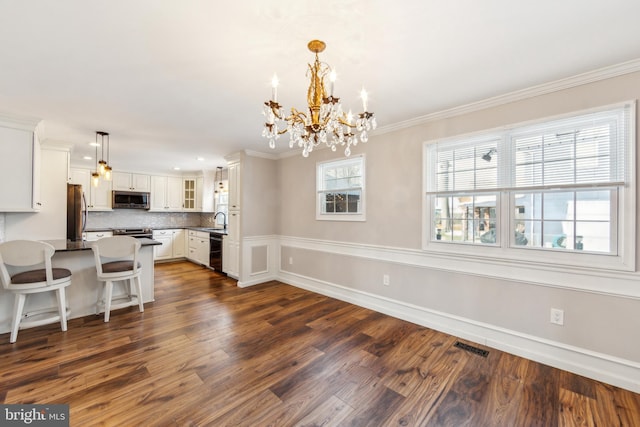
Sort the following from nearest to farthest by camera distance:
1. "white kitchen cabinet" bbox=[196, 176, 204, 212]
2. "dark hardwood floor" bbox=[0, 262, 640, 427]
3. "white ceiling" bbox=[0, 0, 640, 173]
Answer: "white ceiling" bbox=[0, 0, 640, 173] → "dark hardwood floor" bbox=[0, 262, 640, 427] → "white kitchen cabinet" bbox=[196, 176, 204, 212]

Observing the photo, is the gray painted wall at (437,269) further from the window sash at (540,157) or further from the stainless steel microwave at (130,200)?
the stainless steel microwave at (130,200)

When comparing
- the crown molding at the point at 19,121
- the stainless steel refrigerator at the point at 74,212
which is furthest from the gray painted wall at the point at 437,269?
the stainless steel refrigerator at the point at 74,212

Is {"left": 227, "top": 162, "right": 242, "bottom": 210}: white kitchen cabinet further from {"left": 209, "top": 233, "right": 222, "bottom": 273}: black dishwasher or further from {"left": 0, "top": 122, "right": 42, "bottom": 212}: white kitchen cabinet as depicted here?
{"left": 0, "top": 122, "right": 42, "bottom": 212}: white kitchen cabinet

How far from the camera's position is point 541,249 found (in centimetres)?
236

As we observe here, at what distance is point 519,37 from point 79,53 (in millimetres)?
2962

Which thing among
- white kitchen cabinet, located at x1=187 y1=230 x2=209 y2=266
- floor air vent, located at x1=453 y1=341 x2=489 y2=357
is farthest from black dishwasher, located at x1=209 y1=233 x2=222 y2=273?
floor air vent, located at x1=453 y1=341 x2=489 y2=357

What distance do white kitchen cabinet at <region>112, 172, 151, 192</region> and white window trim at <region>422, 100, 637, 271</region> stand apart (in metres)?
6.75

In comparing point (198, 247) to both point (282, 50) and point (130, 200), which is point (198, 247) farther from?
point (282, 50)

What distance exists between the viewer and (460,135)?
280 centimetres

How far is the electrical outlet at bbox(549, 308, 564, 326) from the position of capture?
7.37 feet

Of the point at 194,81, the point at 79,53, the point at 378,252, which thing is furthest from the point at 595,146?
the point at 79,53

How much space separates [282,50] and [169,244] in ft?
21.0

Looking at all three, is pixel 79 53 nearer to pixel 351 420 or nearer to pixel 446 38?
pixel 446 38

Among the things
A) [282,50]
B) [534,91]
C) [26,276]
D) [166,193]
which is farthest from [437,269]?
[166,193]
